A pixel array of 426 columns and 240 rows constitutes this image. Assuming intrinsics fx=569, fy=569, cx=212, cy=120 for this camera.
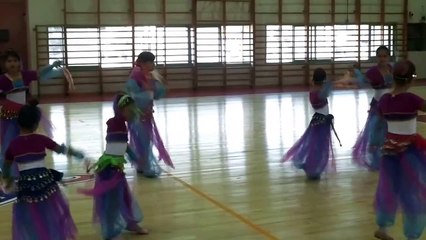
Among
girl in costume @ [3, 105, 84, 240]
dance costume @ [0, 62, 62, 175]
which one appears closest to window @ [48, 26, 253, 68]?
dance costume @ [0, 62, 62, 175]

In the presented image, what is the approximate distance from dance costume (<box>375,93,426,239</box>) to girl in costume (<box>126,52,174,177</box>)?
3358 mm

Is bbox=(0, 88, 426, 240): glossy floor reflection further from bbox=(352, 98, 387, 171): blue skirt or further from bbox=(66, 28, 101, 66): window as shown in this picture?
bbox=(66, 28, 101, 66): window

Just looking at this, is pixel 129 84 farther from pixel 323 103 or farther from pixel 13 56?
pixel 323 103

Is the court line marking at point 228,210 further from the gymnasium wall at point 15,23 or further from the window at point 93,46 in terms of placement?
the gymnasium wall at point 15,23

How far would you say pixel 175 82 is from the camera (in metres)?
21.3

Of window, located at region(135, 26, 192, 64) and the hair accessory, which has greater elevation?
window, located at region(135, 26, 192, 64)

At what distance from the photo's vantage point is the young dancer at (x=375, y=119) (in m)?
7.64

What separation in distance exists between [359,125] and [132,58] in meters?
10.3

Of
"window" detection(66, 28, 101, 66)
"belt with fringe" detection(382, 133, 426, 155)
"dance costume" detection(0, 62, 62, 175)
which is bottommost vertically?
"belt with fringe" detection(382, 133, 426, 155)

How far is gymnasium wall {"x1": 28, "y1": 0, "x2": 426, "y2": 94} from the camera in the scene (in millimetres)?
19625

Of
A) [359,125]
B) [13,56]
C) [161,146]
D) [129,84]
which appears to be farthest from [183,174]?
[359,125]

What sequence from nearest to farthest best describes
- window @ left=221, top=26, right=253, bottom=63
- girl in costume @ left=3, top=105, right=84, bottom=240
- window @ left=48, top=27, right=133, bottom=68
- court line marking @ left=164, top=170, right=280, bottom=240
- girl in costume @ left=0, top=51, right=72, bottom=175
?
girl in costume @ left=3, top=105, right=84, bottom=240
court line marking @ left=164, top=170, right=280, bottom=240
girl in costume @ left=0, top=51, right=72, bottom=175
window @ left=48, top=27, right=133, bottom=68
window @ left=221, top=26, right=253, bottom=63

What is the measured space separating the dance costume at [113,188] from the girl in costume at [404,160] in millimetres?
2273

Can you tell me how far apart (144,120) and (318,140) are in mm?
2300
